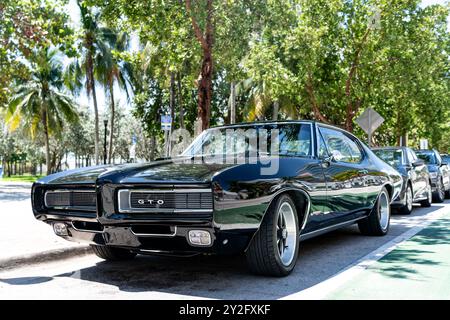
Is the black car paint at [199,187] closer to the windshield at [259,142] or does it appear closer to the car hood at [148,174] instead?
the car hood at [148,174]

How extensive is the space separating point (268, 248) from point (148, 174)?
1.27 m

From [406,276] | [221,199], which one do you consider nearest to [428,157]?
[406,276]

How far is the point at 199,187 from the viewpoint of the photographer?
4113mm

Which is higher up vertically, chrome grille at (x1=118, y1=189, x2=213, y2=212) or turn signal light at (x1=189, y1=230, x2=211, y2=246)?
chrome grille at (x1=118, y1=189, x2=213, y2=212)

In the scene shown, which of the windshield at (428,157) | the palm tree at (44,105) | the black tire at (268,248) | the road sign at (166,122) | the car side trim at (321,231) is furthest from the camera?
the palm tree at (44,105)

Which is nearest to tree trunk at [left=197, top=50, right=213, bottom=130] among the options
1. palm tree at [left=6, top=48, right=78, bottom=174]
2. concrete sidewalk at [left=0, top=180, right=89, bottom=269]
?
concrete sidewalk at [left=0, top=180, right=89, bottom=269]

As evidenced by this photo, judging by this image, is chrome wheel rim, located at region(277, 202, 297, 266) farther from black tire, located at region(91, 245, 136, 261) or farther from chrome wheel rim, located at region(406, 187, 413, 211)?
chrome wheel rim, located at region(406, 187, 413, 211)

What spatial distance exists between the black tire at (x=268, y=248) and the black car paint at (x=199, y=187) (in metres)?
0.13

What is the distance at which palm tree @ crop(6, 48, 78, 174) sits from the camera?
1407 inches

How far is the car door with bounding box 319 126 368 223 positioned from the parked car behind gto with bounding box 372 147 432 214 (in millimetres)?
3724

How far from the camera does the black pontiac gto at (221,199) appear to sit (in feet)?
13.6

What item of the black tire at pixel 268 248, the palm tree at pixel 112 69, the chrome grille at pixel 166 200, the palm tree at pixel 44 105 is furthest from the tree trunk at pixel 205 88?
the palm tree at pixel 44 105

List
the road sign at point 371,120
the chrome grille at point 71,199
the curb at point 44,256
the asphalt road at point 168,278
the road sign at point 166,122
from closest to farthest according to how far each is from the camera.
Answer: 1. the asphalt road at point 168,278
2. the chrome grille at point 71,199
3. the curb at point 44,256
4. the road sign at point 371,120
5. the road sign at point 166,122

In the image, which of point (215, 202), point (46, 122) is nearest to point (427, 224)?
point (215, 202)
